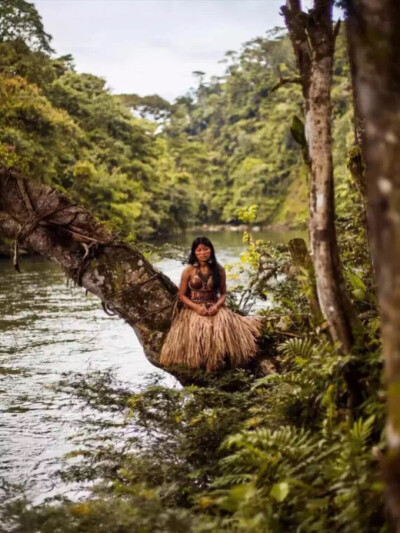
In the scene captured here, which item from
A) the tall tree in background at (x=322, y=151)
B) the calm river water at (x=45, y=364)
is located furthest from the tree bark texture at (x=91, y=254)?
the tall tree in background at (x=322, y=151)

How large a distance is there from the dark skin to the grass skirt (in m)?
0.06

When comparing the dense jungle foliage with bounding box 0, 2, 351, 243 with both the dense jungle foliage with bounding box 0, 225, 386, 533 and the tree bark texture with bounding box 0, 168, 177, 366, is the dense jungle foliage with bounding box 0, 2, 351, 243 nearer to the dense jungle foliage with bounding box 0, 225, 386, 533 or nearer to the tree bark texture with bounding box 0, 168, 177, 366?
the tree bark texture with bounding box 0, 168, 177, 366

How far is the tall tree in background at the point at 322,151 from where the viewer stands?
4.25m

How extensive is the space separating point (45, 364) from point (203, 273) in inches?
190

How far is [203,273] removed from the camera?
6699 mm

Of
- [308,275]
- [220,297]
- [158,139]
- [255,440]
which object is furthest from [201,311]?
[158,139]

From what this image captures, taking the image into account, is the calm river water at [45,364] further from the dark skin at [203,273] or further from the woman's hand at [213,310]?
the woman's hand at [213,310]

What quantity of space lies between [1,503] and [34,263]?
2286 cm

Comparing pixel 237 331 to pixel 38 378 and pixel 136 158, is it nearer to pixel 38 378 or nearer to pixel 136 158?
pixel 38 378

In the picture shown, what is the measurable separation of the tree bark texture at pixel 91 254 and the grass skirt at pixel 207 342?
11.9 inches

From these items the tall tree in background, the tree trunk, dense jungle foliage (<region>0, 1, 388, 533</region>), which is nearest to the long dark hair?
dense jungle foliage (<region>0, 1, 388, 533</region>)

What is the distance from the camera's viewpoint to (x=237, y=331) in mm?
6316

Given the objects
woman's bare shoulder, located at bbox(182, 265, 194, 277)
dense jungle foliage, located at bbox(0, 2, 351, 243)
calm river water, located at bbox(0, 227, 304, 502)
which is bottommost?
calm river water, located at bbox(0, 227, 304, 502)

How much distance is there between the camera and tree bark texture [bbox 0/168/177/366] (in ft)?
21.9
